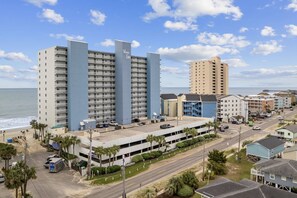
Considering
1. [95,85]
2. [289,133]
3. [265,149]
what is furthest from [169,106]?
[265,149]

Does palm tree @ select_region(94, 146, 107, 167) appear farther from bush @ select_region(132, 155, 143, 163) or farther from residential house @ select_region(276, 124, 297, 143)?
residential house @ select_region(276, 124, 297, 143)

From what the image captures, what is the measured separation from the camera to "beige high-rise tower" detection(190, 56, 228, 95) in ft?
571

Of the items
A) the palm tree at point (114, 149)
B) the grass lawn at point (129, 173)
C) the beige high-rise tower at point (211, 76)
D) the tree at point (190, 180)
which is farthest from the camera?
the beige high-rise tower at point (211, 76)

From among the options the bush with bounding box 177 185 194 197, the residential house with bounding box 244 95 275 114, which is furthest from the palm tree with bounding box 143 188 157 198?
the residential house with bounding box 244 95 275 114

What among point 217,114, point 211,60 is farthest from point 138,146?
point 211,60

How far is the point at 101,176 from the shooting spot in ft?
177

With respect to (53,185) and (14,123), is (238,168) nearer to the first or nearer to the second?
(53,185)

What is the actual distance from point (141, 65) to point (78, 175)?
60794 millimetres

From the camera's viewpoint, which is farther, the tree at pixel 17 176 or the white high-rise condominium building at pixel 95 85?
the white high-rise condominium building at pixel 95 85

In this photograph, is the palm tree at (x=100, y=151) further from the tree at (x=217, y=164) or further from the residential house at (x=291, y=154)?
the residential house at (x=291, y=154)

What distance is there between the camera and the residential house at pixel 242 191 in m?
32.0

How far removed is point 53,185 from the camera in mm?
48625

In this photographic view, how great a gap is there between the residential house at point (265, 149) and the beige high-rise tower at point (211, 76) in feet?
376

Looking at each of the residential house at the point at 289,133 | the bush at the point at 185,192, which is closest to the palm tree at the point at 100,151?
the bush at the point at 185,192
